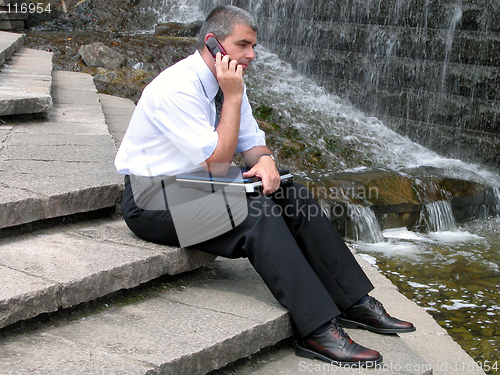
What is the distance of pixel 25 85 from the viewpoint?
15.8ft

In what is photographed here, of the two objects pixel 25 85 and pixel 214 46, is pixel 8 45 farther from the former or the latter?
pixel 214 46

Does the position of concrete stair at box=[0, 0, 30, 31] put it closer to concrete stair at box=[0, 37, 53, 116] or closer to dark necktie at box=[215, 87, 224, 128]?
concrete stair at box=[0, 37, 53, 116]

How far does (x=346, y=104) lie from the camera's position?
930 cm

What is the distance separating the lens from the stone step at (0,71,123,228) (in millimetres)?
2494

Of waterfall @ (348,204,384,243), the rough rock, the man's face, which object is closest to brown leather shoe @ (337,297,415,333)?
the man's face

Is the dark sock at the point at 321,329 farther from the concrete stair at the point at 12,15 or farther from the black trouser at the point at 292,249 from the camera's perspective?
the concrete stair at the point at 12,15

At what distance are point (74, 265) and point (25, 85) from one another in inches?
128

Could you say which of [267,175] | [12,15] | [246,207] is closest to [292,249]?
[246,207]

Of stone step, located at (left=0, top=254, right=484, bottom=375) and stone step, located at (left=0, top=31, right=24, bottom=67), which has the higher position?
stone step, located at (left=0, top=31, right=24, bottom=67)

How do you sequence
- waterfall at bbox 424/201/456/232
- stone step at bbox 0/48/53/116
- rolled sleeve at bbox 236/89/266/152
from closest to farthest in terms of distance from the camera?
rolled sleeve at bbox 236/89/266/152
stone step at bbox 0/48/53/116
waterfall at bbox 424/201/456/232

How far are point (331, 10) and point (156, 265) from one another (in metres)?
8.75

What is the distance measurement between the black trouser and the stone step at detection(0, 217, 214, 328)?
119 mm

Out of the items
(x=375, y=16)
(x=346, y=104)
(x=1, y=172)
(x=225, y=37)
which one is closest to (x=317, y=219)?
(x=225, y=37)

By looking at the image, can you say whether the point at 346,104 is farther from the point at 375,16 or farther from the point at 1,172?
the point at 1,172
